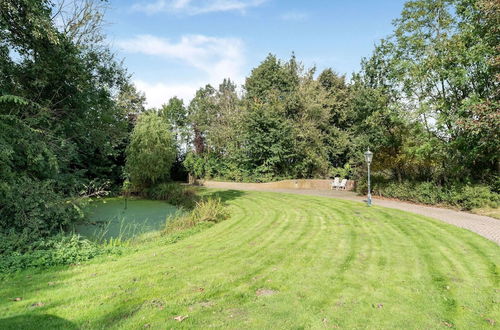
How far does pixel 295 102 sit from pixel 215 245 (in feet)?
66.9

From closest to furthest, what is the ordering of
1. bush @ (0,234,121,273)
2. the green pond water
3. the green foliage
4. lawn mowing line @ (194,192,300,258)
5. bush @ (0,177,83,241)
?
1. bush @ (0,234,121,273)
2. bush @ (0,177,83,241)
3. lawn mowing line @ (194,192,300,258)
4. the green pond water
5. the green foliage

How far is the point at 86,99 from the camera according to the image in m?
10.7

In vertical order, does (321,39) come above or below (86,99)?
above

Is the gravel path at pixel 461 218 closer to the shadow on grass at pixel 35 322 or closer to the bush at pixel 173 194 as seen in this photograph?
the shadow on grass at pixel 35 322

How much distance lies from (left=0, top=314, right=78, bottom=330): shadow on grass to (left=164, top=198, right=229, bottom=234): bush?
19.4ft

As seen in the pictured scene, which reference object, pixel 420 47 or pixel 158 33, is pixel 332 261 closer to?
pixel 158 33

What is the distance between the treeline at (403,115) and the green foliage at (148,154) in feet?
23.0

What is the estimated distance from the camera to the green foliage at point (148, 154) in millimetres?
20375

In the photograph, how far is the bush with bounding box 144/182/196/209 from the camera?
16.1 m

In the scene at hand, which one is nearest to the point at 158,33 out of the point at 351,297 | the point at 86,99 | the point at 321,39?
the point at 86,99

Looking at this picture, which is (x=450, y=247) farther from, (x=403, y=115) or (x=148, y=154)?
(x=148, y=154)

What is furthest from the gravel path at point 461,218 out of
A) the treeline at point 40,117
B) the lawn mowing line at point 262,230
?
the treeline at point 40,117

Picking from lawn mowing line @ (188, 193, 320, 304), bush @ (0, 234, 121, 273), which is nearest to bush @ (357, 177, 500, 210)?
lawn mowing line @ (188, 193, 320, 304)

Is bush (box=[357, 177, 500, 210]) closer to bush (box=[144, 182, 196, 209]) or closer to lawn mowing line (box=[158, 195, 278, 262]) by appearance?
lawn mowing line (box=[158, 195, 278, 262])
